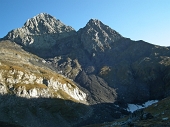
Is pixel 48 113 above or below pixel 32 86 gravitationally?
below

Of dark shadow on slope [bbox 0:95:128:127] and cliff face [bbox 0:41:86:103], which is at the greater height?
cliff face [bbox 0:41:86:103]

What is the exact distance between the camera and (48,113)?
413 feet

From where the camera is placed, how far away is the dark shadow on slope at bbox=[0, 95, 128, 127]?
11126cm

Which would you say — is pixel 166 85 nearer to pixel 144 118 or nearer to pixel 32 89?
pixel 32 89

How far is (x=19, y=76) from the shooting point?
161m

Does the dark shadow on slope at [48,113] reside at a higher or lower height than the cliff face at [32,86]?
lower

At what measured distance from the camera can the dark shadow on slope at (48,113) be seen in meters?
111

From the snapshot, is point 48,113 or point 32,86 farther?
point 32,86

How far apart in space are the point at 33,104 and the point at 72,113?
89.7 feet

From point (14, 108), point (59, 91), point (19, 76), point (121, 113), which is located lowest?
point (121, 113)

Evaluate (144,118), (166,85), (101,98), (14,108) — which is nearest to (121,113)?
(101,98)

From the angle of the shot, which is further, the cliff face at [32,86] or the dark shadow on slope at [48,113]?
the cliff face at [32,86]

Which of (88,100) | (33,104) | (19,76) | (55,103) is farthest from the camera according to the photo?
(88,100)

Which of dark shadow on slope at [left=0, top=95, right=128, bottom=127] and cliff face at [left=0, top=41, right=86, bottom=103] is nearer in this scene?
dark shadow on slope at [left=0, top=95, right=128, bottom=127]
